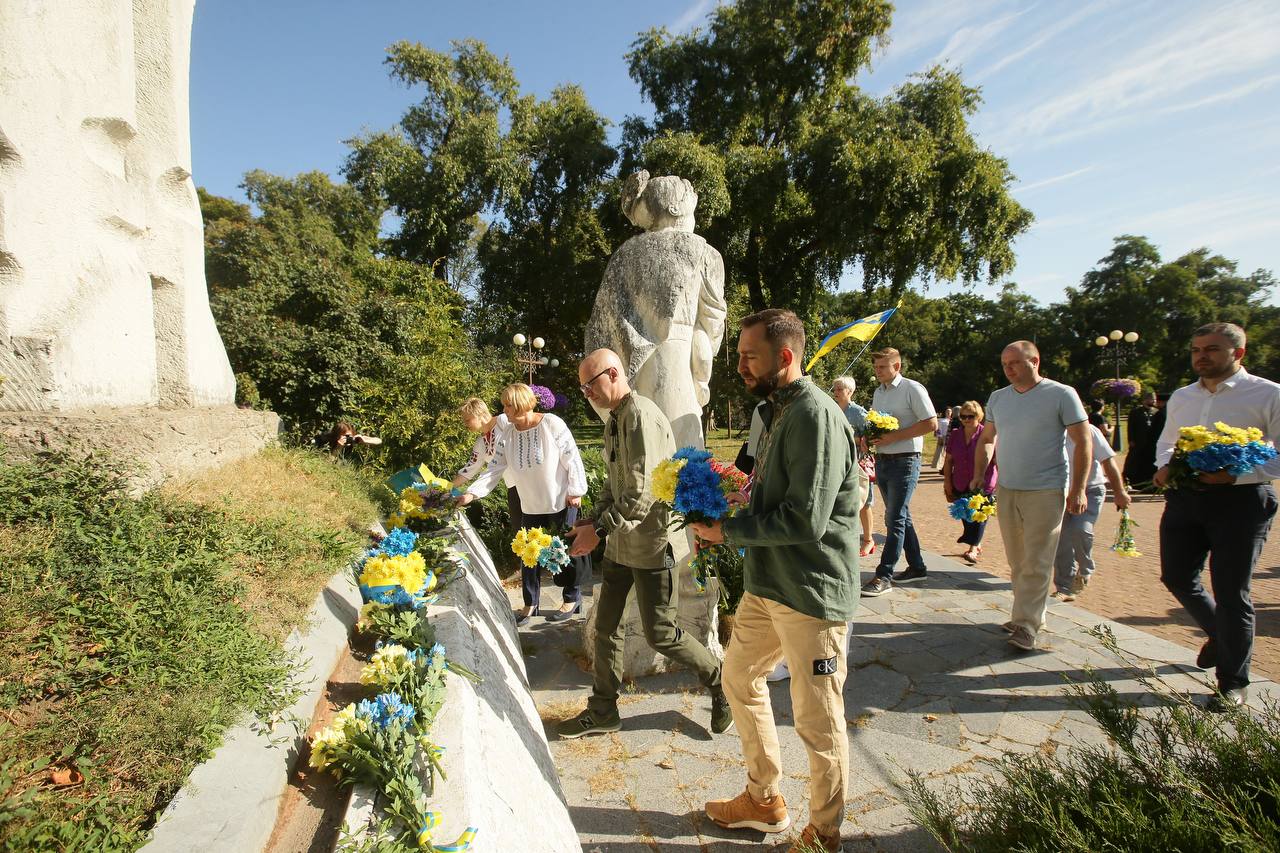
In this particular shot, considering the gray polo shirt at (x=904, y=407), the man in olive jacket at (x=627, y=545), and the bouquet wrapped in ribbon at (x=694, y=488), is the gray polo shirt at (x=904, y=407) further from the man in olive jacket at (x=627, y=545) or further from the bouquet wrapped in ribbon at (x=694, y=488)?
the bouquet wrapped in ribbon at (x=694, y=488)

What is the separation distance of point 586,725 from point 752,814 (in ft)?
3.57

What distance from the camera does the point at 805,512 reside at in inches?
80.0

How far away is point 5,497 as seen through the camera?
1.97m

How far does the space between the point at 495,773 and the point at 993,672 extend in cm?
343

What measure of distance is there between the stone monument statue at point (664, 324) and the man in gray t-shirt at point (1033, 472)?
6.95 feet

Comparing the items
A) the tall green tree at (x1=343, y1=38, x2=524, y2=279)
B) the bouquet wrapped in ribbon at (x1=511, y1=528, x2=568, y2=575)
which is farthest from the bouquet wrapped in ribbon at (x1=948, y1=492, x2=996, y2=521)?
the tall green tree at (x1=343, y1=38, x2=524, y2=279)

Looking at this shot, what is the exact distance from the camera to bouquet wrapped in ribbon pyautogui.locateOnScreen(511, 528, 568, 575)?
145 inches

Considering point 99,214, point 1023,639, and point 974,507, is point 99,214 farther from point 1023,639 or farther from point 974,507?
point 974,507

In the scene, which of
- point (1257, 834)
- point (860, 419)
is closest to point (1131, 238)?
point (860, 419)

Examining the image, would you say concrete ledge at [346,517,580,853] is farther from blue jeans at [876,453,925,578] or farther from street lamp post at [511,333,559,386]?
street lamp post at [511,333,559,386]

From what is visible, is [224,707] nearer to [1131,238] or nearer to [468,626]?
[468,626]

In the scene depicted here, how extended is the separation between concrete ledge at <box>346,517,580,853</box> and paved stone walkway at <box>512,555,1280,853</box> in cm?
50

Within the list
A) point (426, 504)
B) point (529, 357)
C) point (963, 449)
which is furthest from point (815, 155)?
point (426, 504)

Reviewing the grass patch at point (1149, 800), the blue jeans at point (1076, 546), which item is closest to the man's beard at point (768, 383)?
the grass patch at point (1149, 800)
